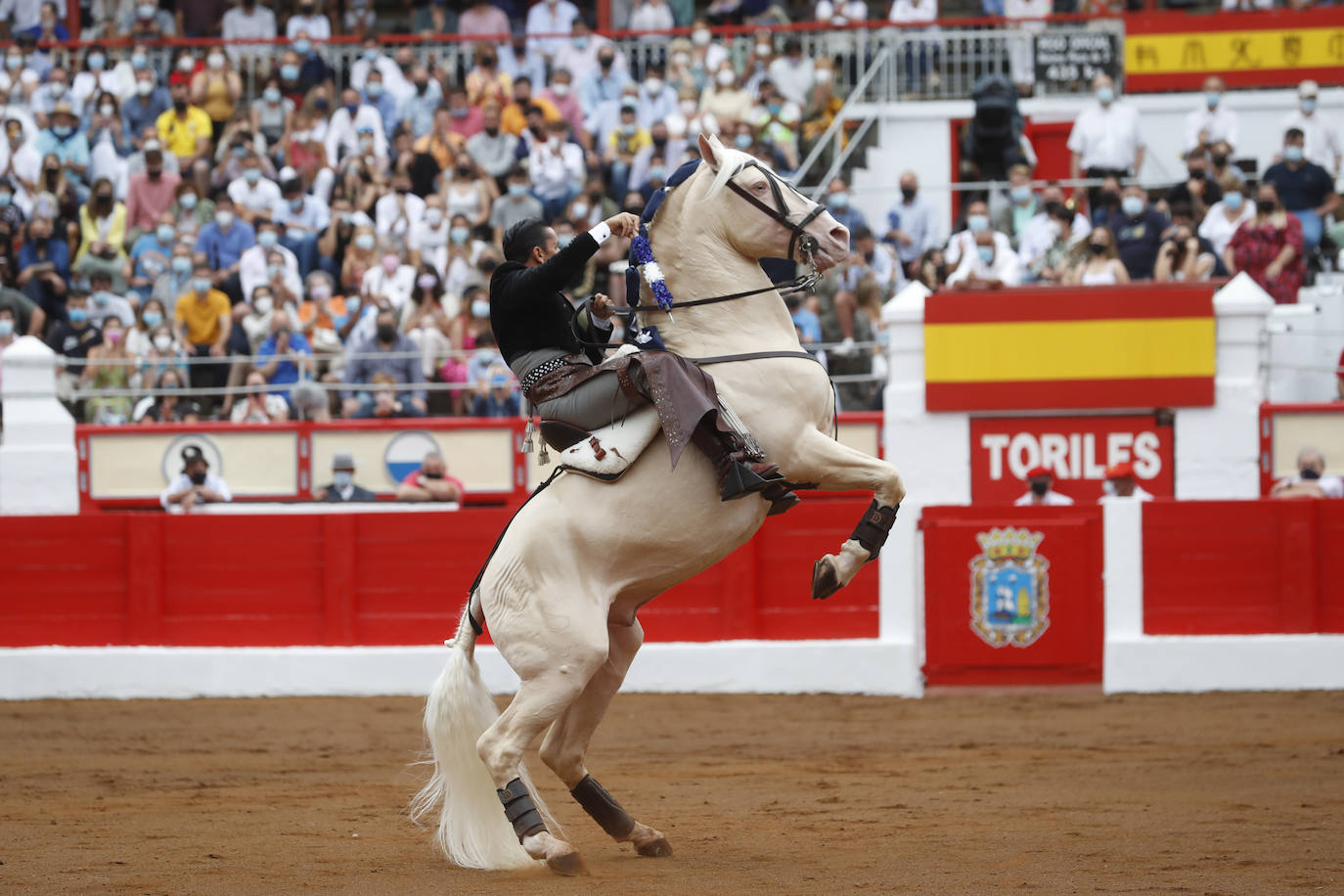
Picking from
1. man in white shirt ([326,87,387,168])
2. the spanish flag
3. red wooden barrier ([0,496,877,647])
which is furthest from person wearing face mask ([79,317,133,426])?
the spanish flag

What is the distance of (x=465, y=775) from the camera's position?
259 inches

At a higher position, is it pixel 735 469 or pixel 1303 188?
pixel 1303 188

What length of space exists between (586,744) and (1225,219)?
1062 centimetres

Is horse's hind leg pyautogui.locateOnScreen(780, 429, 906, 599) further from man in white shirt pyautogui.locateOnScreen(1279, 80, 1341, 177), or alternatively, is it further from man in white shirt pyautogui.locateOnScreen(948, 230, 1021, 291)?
man in white shirt pyautogui.locateOnScreen(1279, 80, 1341, 177)

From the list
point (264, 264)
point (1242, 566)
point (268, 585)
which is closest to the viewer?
point (1242, 566)

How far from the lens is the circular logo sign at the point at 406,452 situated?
14578 mm

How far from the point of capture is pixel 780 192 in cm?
644

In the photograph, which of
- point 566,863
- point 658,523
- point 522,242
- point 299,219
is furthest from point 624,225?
point 299,219

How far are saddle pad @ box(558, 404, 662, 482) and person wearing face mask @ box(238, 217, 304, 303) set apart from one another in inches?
415

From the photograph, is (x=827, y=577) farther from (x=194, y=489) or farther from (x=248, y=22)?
(x=248, y=22)

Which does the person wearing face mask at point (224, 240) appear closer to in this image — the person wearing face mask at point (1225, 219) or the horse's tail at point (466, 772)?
the person wearing face mask at point (1225, 219)

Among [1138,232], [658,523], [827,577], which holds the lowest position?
[827,577]

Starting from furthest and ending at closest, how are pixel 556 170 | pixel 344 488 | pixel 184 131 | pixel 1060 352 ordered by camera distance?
1. pixel 184 131
2. pixel 556 170
3. pixel 1060 352
4. pixel 344 488

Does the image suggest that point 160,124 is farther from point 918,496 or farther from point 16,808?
point 16,808
